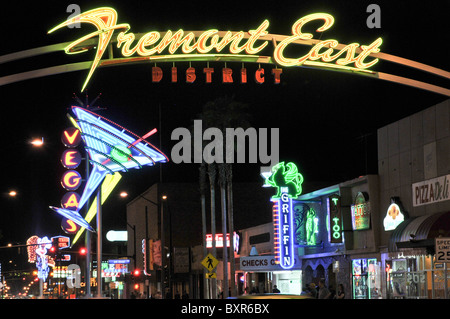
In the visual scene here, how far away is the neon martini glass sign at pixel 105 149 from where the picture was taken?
1211 inches

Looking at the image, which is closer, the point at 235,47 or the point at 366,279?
the point at 235,47

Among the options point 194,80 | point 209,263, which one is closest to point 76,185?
point 209,263

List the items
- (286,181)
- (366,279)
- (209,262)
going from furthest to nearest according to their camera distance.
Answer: (286,181)
(209,262)
(366,279)

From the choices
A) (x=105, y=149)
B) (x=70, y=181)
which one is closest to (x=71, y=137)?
(x=70, y=181)

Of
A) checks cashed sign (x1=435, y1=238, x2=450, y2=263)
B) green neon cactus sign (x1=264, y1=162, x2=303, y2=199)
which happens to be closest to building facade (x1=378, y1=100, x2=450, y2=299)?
checks cashed sign (x1=435, y1=238, x2=450, y2=263)

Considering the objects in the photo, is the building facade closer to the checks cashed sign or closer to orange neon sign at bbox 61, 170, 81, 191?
the checks cashed sign

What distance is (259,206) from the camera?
7481 cm

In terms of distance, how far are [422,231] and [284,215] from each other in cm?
1537

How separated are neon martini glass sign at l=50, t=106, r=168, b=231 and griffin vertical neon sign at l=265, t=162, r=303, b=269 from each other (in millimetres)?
10341

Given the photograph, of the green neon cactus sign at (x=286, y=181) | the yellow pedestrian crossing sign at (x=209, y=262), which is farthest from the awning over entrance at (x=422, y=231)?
the green neon cactus sign at (x=286, y=181)

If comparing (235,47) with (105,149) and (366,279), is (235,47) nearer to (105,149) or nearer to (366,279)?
(105,149)

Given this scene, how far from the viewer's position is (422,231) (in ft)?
87.3
